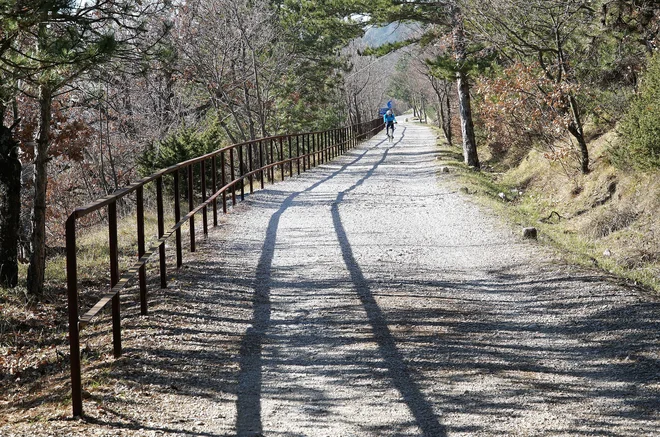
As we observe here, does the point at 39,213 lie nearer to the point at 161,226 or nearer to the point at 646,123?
the point at 161,226

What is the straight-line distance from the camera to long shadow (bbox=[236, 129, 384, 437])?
4.84m

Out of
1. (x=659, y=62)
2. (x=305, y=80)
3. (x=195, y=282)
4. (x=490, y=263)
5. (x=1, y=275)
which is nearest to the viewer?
(x=195, y=282)

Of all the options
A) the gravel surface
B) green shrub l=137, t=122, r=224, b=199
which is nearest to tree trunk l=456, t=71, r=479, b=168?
green shrub l=137, t=122, r=224, b=199

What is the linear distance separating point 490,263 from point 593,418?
4.78 m

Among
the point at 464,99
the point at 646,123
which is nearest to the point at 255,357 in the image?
the point at 646,123

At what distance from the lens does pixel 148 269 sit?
10008 millimetres

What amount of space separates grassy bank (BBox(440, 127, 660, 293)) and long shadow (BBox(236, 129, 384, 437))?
380 centimetres

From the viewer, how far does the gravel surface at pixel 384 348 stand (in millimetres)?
4773

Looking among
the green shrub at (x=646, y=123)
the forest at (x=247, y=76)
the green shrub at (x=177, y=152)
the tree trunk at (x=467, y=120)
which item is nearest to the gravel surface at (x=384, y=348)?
the forest at (x=247, y=76)

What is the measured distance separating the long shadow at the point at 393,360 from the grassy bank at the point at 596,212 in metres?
2.75

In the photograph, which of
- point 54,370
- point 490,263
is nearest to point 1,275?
point 54,370

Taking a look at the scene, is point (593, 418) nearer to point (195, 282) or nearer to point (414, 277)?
point (414, 277)

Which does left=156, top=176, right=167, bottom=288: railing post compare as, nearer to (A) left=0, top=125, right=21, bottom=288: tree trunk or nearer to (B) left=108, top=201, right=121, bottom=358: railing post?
(B) left=108, top=201, right=121, bottom=358: railing post

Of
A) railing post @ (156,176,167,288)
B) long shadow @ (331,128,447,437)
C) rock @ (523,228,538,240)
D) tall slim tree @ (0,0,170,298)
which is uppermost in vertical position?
tall slim tree @ (0,0,170,298)
